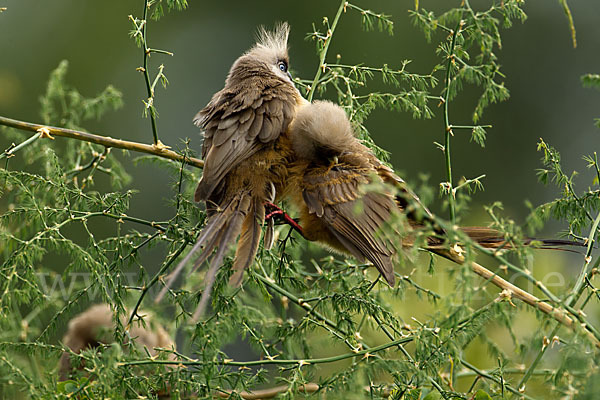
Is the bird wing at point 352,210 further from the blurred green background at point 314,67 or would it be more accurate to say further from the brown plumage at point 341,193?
the blurred green background at point 314,67

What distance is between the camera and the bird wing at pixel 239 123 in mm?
2674

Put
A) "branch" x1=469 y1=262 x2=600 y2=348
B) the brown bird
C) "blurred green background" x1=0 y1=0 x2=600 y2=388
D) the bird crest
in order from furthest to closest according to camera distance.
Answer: "blurred green background" x1=0 y1=0 x2=600 y2=388, the bird crest, the brown bird, "branch" x1=469 y1=262 x2=600 y2=348

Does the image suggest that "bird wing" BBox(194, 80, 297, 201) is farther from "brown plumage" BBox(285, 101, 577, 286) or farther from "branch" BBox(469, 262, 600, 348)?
"branch" BBox(469, 262, 600, 348)

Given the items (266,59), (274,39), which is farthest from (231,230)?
(274,39)

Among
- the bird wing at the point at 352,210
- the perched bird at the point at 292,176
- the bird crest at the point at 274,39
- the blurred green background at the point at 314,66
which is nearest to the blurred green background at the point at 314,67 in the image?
the blurred green background at the point at 314,66

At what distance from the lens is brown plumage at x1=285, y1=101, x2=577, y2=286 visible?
250cm

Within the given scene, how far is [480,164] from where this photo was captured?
25.9 feet

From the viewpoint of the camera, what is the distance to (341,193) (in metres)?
2.58

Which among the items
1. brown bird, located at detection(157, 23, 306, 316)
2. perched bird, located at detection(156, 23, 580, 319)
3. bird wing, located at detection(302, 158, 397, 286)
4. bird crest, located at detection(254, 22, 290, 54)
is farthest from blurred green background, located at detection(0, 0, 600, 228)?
bird wing, located at detection(302, 158, 397, 286)

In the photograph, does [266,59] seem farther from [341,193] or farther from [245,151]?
[341,193]

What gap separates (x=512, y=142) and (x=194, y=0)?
14.2ft

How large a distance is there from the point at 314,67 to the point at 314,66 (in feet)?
0.18

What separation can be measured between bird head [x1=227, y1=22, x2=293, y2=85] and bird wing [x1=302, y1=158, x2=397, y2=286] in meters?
0.65

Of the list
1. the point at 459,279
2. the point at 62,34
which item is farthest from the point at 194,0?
the point at 459,279
